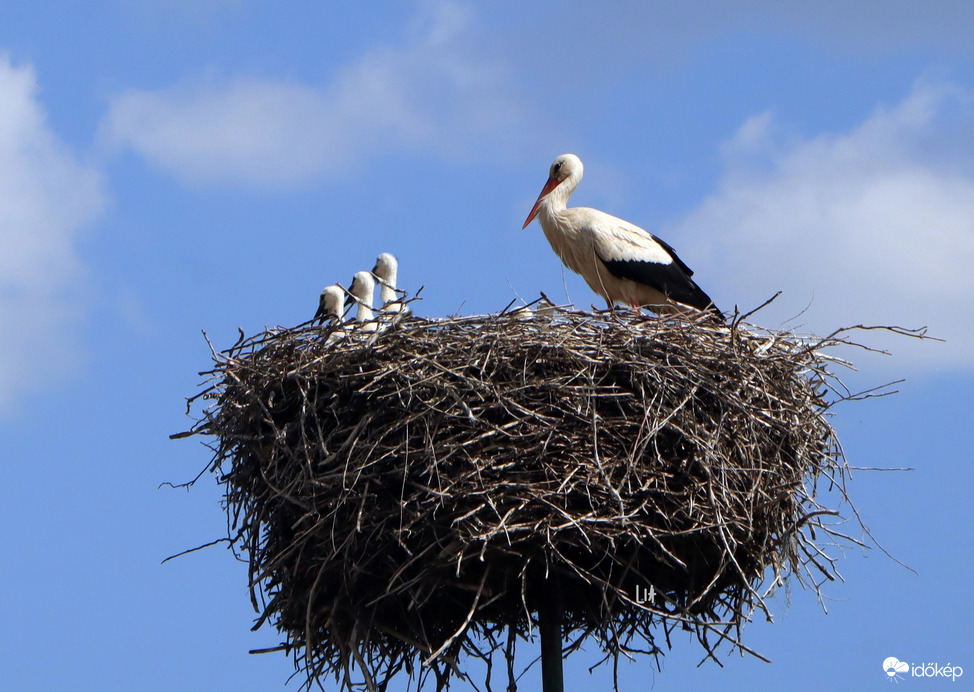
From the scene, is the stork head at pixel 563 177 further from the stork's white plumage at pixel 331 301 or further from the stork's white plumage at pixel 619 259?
the stork's white plumage at pixel 331 301

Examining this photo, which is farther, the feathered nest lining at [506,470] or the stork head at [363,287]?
the stork head at [363,287]

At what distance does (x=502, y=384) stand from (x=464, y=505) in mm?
526

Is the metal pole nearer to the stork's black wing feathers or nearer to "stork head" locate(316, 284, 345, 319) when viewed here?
the stork's black wing feathers

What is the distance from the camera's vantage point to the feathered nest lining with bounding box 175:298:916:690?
5.36m

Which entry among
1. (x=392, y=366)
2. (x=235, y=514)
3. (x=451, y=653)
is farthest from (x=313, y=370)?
(x=451, y=653)

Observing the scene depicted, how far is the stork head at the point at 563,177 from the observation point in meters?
7.97

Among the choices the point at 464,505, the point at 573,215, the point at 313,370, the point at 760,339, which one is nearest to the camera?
the point at 464,505

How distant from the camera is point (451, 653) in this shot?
595 cm

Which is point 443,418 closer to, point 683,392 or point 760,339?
point 683,392

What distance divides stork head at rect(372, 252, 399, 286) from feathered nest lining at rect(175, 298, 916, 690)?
78.3 inches

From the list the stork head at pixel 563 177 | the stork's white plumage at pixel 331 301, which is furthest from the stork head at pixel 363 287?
the stork head at pixel 563 177

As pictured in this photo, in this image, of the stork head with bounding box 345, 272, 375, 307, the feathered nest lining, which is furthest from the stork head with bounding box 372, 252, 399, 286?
the feathered nest lining

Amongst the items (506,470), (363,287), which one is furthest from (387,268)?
(506,470)

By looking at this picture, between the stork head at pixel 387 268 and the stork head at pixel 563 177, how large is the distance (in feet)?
2.66
